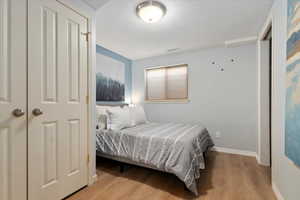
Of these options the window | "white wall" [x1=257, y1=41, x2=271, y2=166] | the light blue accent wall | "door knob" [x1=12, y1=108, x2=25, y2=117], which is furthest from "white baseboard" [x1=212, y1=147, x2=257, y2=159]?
"door knob" [x1=12, y1=108, x2=25, y2=117]

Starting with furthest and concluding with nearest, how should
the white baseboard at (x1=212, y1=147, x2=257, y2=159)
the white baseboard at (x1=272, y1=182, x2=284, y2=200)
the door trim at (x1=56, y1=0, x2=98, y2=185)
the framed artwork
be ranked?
1. the framed artwork
2. the white baseboard at (x1=212, y1=147, x2=257, y2=159)
3. the door trim at (x1=56, y1=0, x2=98, y2=185)
4. the white baseboard at (x1=272, y1=182, x2=284, y2=200)

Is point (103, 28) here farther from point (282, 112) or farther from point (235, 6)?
point (282, 112)

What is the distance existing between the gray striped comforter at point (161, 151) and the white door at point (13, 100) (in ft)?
3.61

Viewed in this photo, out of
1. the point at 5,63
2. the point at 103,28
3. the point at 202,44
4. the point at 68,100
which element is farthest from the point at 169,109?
the point at 5,63

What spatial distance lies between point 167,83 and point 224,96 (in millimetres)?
1406

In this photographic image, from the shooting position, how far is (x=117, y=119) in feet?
8.15

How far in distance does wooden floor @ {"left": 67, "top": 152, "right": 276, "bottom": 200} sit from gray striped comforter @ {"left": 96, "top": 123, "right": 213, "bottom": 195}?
24 centimetres

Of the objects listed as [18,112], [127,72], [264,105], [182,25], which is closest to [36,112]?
[18,112]

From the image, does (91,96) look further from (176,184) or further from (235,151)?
(235,151)

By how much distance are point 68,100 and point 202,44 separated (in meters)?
2.84

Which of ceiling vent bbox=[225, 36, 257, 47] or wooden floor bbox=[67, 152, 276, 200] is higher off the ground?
ceiling vent bbox=[225, 36, 257, 47]

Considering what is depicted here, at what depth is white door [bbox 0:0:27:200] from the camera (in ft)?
3.64

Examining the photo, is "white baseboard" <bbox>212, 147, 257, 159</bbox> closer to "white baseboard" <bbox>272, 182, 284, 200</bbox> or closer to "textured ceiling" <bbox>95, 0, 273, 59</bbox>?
"white baseboard" <bbox>272, 182, 284, 200</bbox>

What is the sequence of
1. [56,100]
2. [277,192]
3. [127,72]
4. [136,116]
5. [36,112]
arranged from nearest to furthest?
1. [36,112]
2. [56,100]
3. [277,192]
4. [136,116]
5. [127,72]
